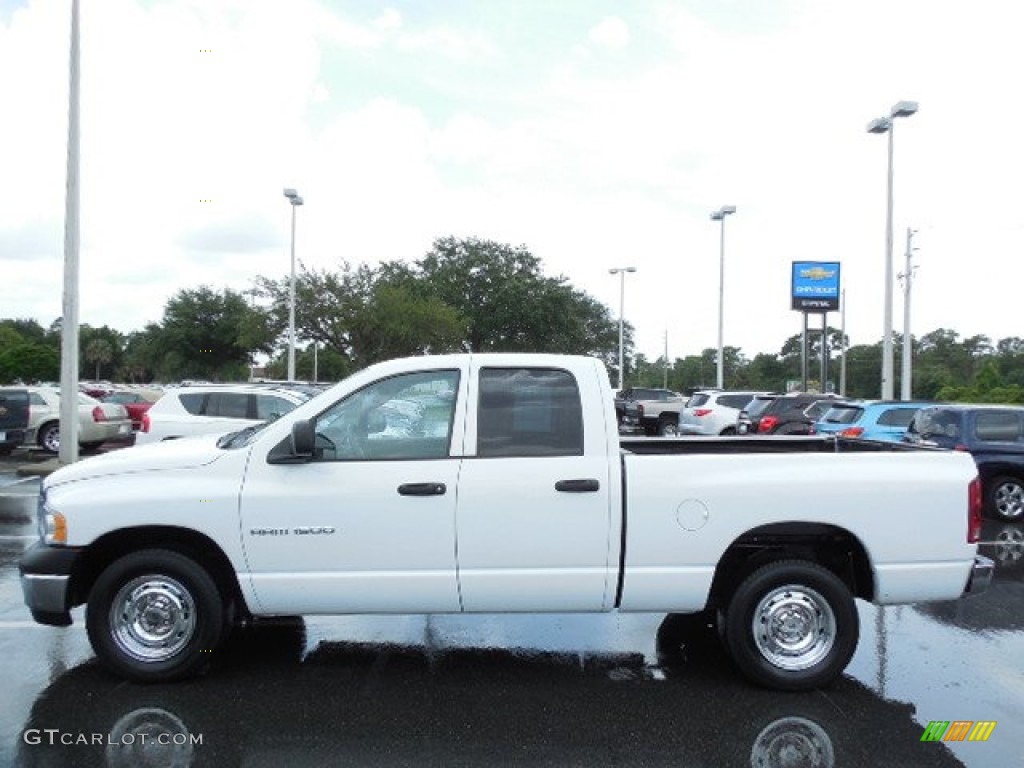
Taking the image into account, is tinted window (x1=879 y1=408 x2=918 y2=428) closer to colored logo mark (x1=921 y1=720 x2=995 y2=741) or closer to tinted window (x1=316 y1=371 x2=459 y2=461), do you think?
colored logo mark (x1=921 y1=720 x2=995 y2=741)

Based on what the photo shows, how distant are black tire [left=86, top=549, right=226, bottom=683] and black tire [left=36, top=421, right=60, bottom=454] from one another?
53.8 ft

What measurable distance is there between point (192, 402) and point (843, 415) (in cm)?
1124

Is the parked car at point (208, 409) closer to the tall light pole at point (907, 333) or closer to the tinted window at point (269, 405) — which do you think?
the tinted window at point (269, 405)

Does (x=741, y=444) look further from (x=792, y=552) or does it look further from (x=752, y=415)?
(x=752, y=415)

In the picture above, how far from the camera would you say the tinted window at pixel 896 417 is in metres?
15.2

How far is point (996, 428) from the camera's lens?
12.2 metres

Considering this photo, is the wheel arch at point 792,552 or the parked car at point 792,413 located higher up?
the parked car at point 792,413

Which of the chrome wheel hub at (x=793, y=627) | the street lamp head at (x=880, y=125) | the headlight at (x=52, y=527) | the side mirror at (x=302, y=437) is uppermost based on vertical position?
the street lamp head at (x=880, y=125)

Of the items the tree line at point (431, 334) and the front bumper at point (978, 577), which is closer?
the front bumper at point (978, 577)

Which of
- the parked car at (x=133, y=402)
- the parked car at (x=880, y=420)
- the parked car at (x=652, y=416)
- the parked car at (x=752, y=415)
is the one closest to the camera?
the parked car at (x=880, y=420)

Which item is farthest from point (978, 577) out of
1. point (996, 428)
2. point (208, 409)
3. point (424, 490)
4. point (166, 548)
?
point (208, 409)

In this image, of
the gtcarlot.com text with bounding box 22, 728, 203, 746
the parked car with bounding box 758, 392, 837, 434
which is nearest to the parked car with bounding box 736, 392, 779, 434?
the parked car with bounding box 758, 392, 837, 434

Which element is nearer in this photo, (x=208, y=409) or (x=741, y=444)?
(x=741, y=444)

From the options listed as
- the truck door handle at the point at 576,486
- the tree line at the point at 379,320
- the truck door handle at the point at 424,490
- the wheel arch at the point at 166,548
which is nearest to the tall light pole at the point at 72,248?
the wheel arch at the point at 166,548
